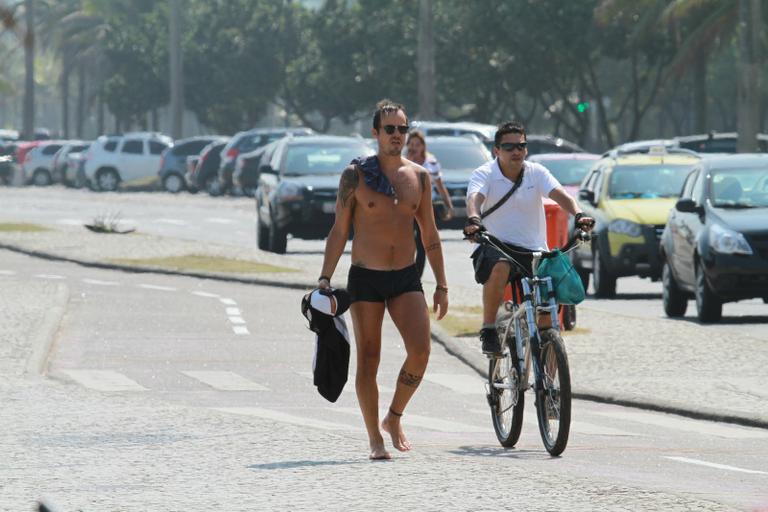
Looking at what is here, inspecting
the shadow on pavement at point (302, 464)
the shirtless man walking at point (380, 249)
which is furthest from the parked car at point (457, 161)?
the shadow on pavement at point (302, 464)

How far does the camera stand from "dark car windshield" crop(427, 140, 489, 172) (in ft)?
118

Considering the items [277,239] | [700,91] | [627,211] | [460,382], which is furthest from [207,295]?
[700,91]

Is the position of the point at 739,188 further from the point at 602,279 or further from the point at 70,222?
the point at 70,222

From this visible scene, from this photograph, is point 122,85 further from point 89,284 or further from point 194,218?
point 89,284

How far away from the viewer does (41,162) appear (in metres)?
81.5

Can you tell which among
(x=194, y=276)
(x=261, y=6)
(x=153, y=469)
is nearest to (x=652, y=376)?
(x=153, y=469)

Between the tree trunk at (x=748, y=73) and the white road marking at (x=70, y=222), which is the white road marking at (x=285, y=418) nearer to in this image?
the tree trunk at (x=748, y=73)

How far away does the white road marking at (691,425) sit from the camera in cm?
1259

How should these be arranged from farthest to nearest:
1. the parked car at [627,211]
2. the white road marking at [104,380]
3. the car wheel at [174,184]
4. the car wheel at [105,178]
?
the car wheel at [105,178]
the car wheel at [174,184]
the parked car at [627,211]
the white road marking at [104,380]

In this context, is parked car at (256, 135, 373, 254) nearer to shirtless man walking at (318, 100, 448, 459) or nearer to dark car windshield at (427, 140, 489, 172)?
dark car windshield at (427, 140, 489, 172)

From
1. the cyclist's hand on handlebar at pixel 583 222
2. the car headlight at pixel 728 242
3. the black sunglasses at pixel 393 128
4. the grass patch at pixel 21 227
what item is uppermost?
the black sunglasses at pixel 393 128

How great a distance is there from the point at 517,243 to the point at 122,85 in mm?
81267

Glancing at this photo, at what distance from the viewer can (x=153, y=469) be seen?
32.1ft

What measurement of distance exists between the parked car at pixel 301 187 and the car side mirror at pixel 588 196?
22.4ft
